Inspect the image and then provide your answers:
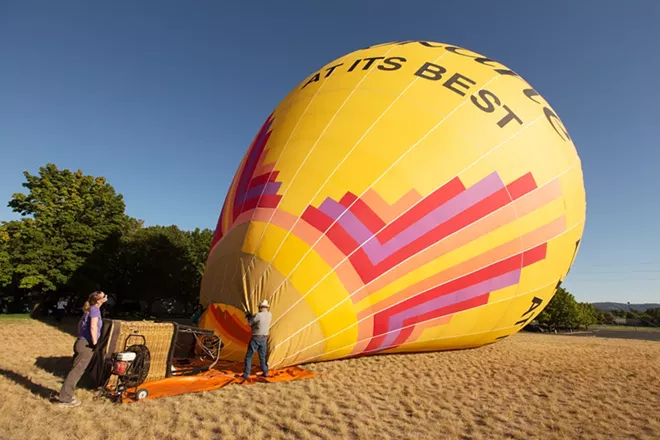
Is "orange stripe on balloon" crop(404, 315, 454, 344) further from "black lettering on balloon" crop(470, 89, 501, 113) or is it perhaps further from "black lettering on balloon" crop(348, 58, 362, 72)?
"black lettering on balloon" crop(348, 58, 362, 72)

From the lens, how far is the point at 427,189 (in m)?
5.93

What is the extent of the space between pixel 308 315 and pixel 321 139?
289 centimetres

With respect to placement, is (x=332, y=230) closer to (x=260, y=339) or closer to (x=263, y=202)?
(x=263, y=202)

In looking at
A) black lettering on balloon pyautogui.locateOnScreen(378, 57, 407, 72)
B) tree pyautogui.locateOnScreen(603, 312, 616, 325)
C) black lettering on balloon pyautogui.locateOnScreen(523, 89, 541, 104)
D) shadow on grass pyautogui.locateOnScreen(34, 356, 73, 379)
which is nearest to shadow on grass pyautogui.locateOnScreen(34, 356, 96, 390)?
shadow on grass pyautogui.locateOnScreen(34, 356, 73, 379)

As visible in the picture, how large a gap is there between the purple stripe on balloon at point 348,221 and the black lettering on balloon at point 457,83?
3103mm

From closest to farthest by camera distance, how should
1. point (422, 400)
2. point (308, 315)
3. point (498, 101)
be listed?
point (422, 400)
point (308, 315)
point (498, 101)

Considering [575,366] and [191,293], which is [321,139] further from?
[191,293]

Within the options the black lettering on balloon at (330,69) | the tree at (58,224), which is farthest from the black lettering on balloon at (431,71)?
the tree at (58,224)

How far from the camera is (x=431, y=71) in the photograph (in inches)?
277

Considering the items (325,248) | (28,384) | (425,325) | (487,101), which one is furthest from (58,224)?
(487,101)

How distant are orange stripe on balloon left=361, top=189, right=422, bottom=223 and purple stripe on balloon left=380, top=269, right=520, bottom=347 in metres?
1.55

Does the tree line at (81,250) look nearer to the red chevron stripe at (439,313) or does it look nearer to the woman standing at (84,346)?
the woman standing at (84,346)

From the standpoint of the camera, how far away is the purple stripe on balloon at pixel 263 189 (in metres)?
6.20

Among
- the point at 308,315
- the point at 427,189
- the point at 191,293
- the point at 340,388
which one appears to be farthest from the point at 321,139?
the point at 191,293
